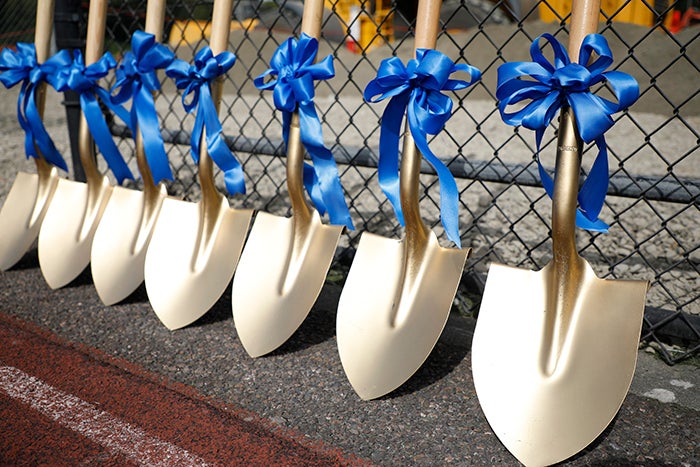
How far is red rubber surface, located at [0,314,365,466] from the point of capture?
4.60ft

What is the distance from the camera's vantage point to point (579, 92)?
1.45m

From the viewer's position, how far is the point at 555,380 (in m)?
1.42

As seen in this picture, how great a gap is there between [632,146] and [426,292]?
11.9 feet

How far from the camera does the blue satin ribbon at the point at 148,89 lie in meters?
2.11

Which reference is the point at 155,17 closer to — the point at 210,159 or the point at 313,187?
the point at 210,159

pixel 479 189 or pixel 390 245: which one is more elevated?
pixel 390 245

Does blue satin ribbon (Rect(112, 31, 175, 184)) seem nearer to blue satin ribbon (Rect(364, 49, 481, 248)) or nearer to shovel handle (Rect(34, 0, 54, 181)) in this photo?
shovel handle (Rect(34, 0, 54, 181))

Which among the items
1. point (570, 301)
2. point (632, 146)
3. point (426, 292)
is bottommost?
point (632, 146)

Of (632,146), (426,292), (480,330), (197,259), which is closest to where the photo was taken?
(480,330)

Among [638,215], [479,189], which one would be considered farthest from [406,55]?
[638,215]

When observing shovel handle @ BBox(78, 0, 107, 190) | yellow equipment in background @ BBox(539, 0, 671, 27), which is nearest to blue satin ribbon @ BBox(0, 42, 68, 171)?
shovel handle @ BBox(78, 0, 107, 190)

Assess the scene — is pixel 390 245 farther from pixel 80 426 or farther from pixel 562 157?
pixel 80 426

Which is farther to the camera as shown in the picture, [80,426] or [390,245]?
[390,245]

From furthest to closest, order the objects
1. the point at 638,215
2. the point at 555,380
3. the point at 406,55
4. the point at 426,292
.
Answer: the point at 406,55 → the point at 638,215 → the point at 426,292 → the point at 555,380
